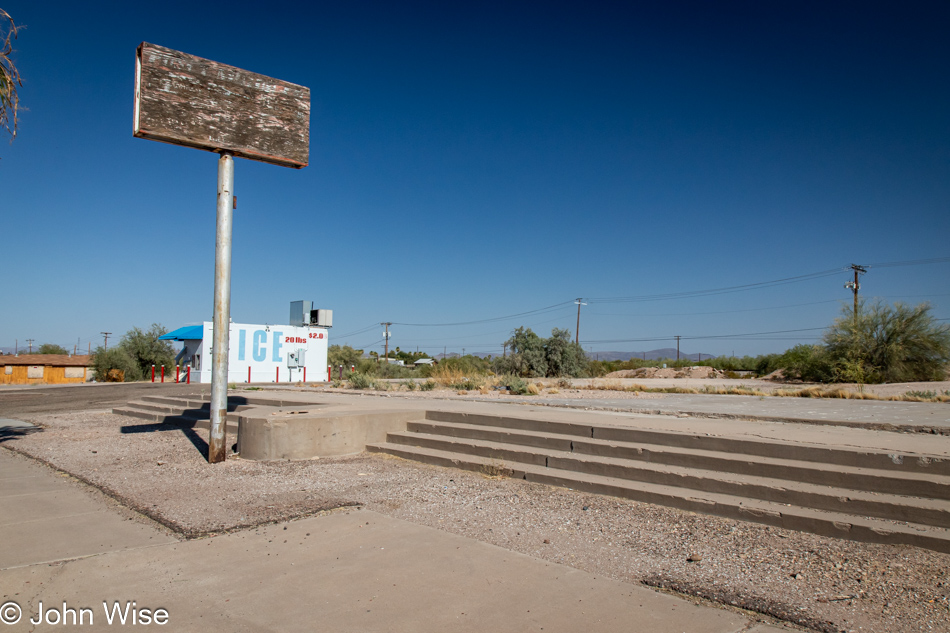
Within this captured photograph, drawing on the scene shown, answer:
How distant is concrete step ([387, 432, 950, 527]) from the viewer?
498 cm

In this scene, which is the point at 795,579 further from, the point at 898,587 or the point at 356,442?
the point at 356,442

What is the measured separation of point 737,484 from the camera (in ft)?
19.2

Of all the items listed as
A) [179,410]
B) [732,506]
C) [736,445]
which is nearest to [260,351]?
[179,410]

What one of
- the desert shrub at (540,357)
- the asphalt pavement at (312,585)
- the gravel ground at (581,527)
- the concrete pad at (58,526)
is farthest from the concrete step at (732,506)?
the desert shrub at (540,357)

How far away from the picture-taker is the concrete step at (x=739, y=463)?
5.28m

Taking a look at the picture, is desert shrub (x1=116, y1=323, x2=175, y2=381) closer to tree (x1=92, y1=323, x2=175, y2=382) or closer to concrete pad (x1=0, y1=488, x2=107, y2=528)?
tree (x1=92, y1=323, x2=175, y2=382)

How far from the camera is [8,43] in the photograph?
740 centimetres

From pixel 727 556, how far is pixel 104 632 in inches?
165

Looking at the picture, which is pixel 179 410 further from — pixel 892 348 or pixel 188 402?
pixel 892 348

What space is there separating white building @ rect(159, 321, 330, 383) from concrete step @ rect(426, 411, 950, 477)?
25.3m

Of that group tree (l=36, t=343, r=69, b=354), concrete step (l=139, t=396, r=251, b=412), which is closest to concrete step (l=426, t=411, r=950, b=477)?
concrete step (l=139, t=396, r=251, b=412)

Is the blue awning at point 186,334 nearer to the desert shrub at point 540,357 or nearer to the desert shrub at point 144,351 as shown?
the desert shrub at point 144,351

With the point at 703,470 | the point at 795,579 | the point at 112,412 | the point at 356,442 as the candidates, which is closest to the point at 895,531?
the point at 795,579

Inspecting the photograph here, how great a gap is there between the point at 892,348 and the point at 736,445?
26.6 metres
